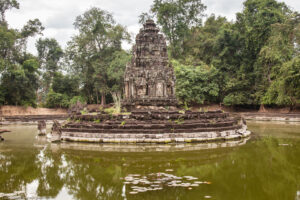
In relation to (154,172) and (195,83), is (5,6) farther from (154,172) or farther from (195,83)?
(154,172)

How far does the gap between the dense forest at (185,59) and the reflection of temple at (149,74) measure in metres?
11.8

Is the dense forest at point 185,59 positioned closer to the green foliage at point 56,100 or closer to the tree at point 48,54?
the green foliage at point 56,100

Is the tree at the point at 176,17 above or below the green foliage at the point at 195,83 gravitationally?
above

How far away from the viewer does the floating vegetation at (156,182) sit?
19.5 ft

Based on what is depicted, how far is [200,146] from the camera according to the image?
1117cm

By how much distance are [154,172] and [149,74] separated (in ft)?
31.0

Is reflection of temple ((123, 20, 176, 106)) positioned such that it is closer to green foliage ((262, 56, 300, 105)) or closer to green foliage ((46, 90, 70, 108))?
green foliage ((262, 56, 300, 105))

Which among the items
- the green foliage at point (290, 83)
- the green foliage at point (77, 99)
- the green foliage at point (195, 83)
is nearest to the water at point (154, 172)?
the green foliage at point (290, 83)

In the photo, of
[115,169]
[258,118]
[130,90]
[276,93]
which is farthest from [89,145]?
[276,93]

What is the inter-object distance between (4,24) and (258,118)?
3458 cm

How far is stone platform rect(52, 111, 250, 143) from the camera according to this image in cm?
1215

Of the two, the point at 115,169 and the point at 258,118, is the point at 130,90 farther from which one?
the point at 258,118

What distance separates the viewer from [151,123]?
12695mm

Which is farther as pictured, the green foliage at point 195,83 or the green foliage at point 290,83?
the green foliage at point 195,83
